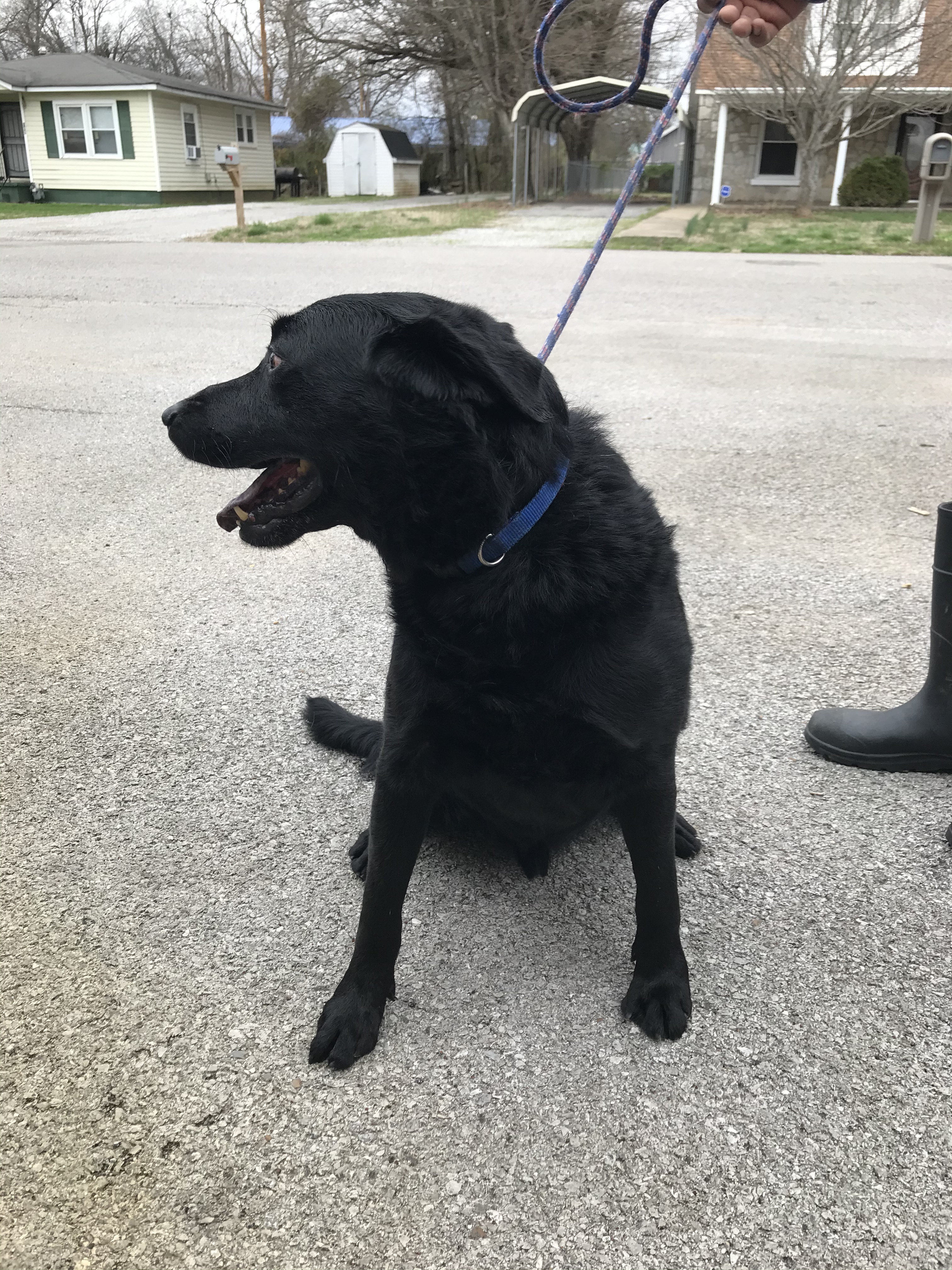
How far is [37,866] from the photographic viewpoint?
6.88ft

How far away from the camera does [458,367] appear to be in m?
1.52

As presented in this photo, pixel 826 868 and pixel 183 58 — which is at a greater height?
pixel 183 58

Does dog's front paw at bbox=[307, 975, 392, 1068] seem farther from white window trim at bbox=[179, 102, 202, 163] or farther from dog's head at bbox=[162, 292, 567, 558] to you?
white window trim at bbox=[179, 102, 202, 163]

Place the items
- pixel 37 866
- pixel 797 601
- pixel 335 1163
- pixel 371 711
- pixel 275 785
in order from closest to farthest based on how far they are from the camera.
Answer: pixel 335 1163 → pixel 37 866 → pixel 275 785 → pixel 371 711 → pixel 797 601

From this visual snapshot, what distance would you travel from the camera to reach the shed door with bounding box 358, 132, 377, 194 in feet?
112

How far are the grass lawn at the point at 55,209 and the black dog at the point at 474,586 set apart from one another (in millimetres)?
23369

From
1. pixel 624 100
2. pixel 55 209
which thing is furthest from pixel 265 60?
pixel 624 100

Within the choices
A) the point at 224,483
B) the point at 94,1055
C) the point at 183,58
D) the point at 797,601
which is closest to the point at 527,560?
the point at 94,1055

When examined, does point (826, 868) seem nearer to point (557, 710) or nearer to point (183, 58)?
point (557, 710)

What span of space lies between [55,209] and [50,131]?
553cm

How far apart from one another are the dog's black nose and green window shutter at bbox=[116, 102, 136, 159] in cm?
3255

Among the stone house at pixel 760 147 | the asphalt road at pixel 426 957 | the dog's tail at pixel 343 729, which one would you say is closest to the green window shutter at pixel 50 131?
the stone house at pixel 760 147

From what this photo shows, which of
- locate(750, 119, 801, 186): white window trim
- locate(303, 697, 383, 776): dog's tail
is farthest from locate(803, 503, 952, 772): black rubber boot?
locate(750, 119, 801, 186): white window trim

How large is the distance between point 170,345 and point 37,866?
6.21 meters
